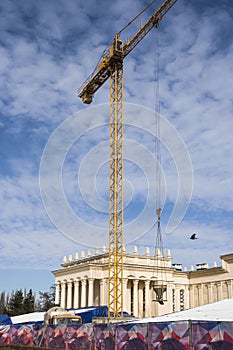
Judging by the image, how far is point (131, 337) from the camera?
26.4 m

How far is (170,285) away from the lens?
310 ft

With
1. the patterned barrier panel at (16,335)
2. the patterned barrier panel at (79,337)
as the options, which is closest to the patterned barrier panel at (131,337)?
the patterned barrier panel at (79,337)

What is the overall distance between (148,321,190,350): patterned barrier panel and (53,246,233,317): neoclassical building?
64.2 metres

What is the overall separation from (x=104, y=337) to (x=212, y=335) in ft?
30.2

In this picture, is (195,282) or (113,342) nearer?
(113,342)

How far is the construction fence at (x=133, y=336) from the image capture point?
21.2 meters

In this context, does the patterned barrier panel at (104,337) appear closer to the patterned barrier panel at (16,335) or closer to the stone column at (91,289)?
the patterned barrier panel at (16,335)

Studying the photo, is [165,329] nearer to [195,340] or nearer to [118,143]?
[195,340]

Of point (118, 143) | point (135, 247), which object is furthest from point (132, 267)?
point (118, 143)

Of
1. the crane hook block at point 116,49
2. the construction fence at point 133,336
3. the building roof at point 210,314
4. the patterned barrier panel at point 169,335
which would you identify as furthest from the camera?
the crane hook block at point 116,49

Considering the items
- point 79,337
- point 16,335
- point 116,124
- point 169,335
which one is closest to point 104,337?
point 79,337

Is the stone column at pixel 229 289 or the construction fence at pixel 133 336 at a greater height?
the stone column at pixel 229 289

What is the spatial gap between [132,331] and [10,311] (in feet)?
404

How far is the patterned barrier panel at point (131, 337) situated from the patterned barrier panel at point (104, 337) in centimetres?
44
